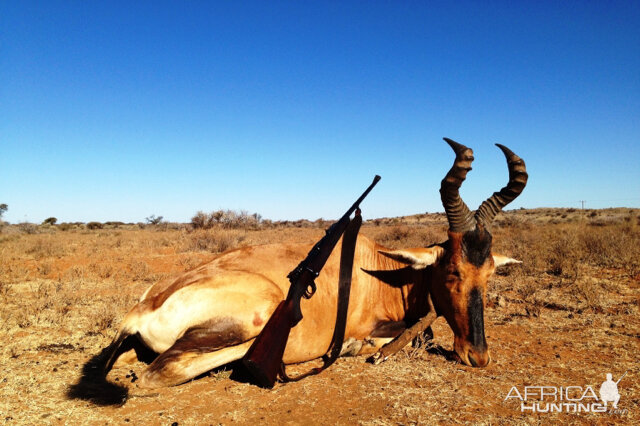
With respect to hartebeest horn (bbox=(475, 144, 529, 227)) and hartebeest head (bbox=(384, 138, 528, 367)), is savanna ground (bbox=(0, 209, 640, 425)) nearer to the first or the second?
hartebeest head (bbox=(384, 138, 528, 367))

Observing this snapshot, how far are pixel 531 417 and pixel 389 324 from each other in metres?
1.86

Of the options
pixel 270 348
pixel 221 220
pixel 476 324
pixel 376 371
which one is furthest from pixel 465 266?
pixel 221 220

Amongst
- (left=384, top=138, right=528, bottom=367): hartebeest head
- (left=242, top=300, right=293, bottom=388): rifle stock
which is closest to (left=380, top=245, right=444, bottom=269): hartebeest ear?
(left=384, top=138, right=528, bottom=367): hartebeest head

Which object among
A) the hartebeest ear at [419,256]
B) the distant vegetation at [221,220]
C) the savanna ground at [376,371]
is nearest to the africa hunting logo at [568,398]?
the savanna ground at [376,371]

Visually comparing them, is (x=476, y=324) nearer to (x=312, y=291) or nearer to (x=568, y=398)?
(x=568, y=398)

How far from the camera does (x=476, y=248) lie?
403 cm

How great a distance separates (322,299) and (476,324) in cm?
172

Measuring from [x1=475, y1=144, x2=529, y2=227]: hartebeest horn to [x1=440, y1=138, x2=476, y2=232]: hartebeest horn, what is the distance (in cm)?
21

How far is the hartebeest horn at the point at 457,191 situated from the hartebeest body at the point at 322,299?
0.01m

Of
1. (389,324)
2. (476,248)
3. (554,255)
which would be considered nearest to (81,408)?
(389,324)

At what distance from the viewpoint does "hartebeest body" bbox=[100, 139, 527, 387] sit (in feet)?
12.1

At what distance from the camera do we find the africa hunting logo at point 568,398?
3224 mm

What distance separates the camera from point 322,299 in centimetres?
431

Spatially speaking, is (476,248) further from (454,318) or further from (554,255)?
(554,255)
